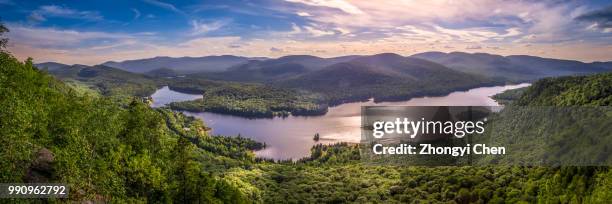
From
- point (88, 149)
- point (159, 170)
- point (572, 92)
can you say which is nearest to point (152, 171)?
point (159, 170)

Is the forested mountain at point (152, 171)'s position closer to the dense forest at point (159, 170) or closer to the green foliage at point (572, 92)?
the dense forest at point (159, 170)

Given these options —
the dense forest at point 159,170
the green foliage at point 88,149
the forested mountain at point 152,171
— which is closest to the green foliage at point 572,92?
the dense forest at point 159,170

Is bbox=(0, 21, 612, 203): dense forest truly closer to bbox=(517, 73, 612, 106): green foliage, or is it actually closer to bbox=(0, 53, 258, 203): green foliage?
bbox=(0, 53, 258, 203): green foliage

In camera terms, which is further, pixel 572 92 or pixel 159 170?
pixel 572 92

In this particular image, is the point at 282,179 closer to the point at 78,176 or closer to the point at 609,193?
the point at 609,193

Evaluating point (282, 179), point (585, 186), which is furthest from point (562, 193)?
point (282, 179)

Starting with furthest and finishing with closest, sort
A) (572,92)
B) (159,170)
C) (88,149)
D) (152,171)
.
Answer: (572,92)
(159,170)
(152,171)
(88,149)

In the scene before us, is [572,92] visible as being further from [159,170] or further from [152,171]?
[152,171]

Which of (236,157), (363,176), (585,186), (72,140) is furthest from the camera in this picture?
(236,157)
